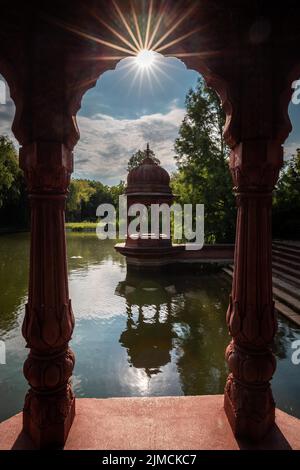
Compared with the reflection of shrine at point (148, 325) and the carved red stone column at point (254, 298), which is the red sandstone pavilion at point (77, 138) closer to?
the carved red stone column at point (254, 298)

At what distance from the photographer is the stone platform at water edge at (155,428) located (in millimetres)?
2443

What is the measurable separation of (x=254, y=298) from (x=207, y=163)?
16.1 m

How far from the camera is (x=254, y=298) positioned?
8.43 feet

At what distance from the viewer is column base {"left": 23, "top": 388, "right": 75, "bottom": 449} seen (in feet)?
7.97

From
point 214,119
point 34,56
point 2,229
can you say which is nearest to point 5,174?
point 2,229

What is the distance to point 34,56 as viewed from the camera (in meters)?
2.37

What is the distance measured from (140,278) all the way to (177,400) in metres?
9.47

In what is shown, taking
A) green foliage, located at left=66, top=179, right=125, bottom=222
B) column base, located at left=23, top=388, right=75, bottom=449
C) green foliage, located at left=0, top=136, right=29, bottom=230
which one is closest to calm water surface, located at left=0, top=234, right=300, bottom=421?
column base, located at left=23, top=388, right=75, bottom=449

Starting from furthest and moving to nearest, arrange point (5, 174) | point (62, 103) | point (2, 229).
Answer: point (2, 229), point (5, 174), point (62, 103)

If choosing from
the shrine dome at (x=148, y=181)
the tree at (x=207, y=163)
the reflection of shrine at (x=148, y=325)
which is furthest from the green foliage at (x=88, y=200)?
the reflection of shrine at (x=148, y=325)

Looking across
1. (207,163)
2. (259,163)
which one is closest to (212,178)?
(207,163)

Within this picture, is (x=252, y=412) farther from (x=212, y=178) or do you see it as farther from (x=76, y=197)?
(x=76, y=197)
